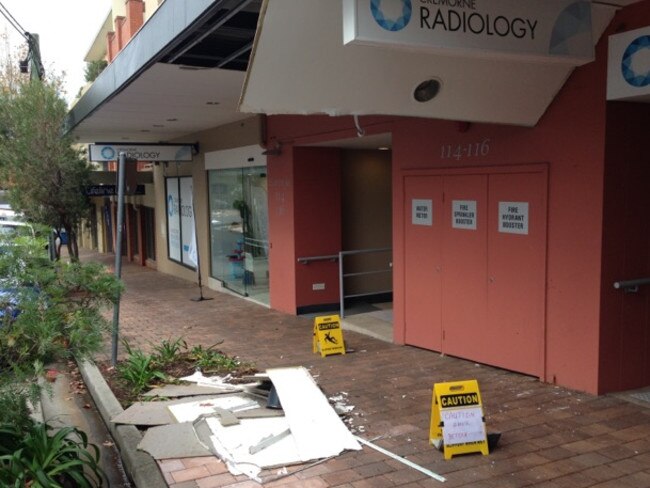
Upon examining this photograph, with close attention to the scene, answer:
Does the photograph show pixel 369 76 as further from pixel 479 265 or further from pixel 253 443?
pixel 253 443

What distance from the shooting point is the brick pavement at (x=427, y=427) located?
4.27 meters

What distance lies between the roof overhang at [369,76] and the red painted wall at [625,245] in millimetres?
760

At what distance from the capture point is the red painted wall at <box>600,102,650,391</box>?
5602 mm

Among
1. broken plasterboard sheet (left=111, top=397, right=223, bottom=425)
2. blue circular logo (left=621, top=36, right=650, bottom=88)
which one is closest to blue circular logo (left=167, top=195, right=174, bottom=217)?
broken plasterboard sheet (left=111, top=397, right=223, bottom=425)

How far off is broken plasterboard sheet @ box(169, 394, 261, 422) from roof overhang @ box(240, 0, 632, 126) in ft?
8.44

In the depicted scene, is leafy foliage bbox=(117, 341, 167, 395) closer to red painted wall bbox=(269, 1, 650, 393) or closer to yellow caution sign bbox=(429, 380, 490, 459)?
yellow caution sign bbox=(429, 380, 490, 459)

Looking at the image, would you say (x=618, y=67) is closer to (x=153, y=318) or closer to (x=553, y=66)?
(x=553, y=66)

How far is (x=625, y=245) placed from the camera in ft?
18.9

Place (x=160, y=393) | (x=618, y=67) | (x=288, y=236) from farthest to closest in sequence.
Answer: (x=288, y=236), (x=160, y=393), (x=618, y=67)

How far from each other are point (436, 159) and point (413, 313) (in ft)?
6.31

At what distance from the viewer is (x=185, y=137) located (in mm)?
16688

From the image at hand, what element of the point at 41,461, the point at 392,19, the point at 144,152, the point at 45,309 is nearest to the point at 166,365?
the point at 41,461

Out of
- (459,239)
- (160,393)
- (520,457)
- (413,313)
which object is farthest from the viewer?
(413,313)

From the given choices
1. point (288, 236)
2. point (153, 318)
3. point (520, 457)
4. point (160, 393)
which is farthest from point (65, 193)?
point (520, 457)
